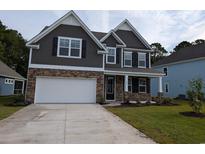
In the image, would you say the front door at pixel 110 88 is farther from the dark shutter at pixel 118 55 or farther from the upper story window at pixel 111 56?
the dark shutter at pixel 118 55

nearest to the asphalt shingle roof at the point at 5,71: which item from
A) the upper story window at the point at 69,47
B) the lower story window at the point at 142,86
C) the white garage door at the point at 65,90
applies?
the white garage door at the point at 65,90

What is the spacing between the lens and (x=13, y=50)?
1563 inches

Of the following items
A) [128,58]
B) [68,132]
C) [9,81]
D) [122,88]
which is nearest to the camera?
[68,132]

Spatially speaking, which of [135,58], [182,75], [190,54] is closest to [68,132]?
[135,58]

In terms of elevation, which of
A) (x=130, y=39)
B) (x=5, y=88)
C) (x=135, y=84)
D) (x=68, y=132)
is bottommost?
(x=68, y=132)

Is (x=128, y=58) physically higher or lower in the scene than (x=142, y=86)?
higher

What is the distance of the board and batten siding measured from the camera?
910 inches

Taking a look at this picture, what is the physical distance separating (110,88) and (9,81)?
18.0 meters

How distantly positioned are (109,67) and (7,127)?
40.6 feet

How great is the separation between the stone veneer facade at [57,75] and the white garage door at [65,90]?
1.10 feet

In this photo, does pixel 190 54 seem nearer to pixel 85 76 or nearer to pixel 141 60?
pixel 141 60

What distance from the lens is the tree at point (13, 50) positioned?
3896cm

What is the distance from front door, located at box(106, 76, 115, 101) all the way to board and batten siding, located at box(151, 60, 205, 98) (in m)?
10.4
